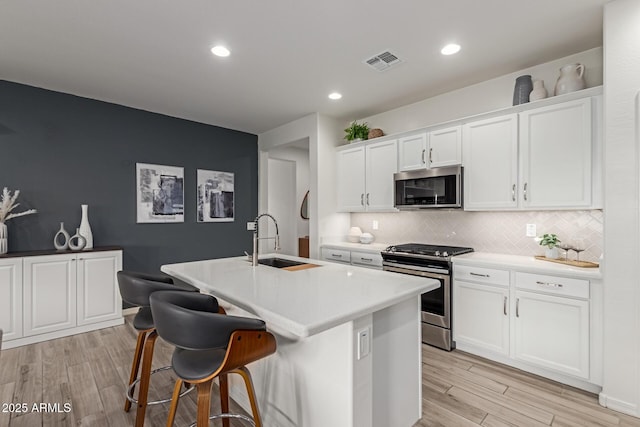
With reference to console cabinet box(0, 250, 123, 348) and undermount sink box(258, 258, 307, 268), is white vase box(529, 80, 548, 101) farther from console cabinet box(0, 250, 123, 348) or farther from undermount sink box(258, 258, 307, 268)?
console cabinet box(0, 250, 123, 348)

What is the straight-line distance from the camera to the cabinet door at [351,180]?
4238mm

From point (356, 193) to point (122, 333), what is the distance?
316 cm

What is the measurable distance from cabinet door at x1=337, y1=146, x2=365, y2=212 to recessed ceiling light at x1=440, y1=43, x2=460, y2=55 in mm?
1634

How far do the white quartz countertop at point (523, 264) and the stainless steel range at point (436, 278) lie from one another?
0.12m

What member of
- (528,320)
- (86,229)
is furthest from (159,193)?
(528,320)

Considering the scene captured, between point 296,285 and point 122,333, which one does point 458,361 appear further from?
point 122,333

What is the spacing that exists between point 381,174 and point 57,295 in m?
3.77

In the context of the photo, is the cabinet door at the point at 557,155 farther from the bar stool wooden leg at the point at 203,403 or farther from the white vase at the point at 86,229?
the white vase at the point at 86,229

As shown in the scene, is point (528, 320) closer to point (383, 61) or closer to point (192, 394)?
point (383, 61)

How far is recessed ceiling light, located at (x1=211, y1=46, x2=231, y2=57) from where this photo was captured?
268 centimetres

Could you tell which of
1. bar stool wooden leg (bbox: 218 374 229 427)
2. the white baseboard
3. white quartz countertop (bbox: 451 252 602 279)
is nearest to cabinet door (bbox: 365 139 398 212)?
→ white quartz countertop (bbox: 451 252 602 279)

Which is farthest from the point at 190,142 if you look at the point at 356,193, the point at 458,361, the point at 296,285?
the point at 458,361

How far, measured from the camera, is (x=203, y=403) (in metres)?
1.37

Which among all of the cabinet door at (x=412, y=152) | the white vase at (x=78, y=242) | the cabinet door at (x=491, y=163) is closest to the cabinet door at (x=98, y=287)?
the white vase at (x=78, y=242)
